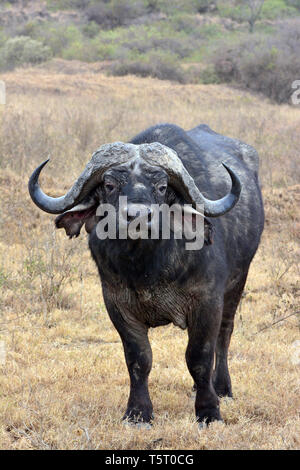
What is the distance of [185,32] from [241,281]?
3478 centimetres

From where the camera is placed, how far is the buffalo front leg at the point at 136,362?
174 inches

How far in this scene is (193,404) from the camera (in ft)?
16.0

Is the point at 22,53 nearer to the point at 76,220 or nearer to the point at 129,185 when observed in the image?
the point at 76,220

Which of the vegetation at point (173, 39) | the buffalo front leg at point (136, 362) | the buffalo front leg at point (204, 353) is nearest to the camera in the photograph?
the buffalo front leg at point (204, 353)

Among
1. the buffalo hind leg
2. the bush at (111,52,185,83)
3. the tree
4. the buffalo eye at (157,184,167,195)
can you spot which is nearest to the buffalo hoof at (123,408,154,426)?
the buffalo hind leg

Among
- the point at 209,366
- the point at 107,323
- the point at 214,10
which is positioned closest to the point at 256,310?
the point at 107,323

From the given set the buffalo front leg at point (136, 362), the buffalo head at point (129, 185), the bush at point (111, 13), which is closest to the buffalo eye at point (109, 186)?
the buffalo head at point (129, 185)

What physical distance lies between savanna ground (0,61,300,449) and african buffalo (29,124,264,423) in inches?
14.0

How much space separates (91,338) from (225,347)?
1414 mm

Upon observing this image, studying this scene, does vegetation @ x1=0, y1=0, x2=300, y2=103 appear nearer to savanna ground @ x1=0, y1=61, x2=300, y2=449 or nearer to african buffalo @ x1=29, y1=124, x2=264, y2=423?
savanna ground @ x1=0, y1=61, x2=300, y2=449

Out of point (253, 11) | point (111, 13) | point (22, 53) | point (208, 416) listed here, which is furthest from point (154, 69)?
point (208, 416)

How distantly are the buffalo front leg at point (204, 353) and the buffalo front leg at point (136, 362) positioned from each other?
0.98 ft

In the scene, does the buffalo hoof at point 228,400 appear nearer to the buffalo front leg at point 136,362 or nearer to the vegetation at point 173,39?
the buffalo front leg at point 136,362

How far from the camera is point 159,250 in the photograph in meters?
3.99
